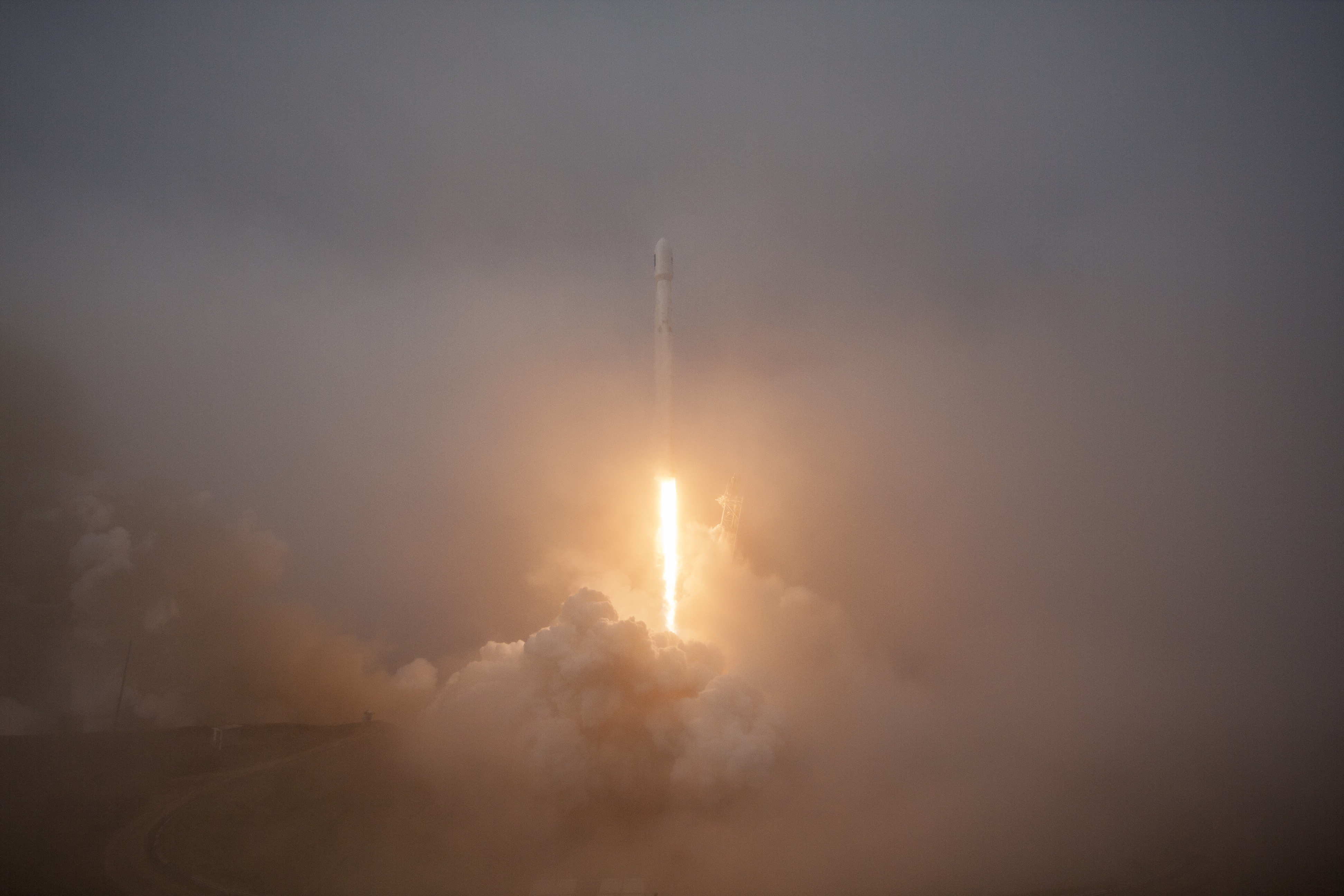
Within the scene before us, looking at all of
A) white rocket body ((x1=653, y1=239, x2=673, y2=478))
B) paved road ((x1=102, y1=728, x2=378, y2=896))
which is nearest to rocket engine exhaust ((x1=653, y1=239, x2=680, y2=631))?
white rocket body ((x1=653, y1=239, x2=673, y2=478))

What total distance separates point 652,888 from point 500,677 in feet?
42.5

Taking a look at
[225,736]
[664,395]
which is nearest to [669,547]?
[664,395]

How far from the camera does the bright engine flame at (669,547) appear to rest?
1644 inches

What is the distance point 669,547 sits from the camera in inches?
1708

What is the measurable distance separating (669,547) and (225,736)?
83.8 feet

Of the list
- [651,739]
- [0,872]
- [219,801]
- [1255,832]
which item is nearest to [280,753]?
[219,801]

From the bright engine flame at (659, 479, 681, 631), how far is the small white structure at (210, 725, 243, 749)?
77.6 ft

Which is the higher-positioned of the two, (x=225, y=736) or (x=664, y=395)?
(x=664, y=395)

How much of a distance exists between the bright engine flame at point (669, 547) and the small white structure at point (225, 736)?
2366cm

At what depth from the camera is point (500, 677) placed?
41.0 metres

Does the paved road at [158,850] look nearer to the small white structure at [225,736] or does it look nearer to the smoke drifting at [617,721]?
the small white structure at [225,736]

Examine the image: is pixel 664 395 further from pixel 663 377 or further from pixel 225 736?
pixel 225 736

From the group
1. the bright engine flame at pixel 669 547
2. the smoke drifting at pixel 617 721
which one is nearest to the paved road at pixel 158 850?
the smoke drifting at pixel 617 721

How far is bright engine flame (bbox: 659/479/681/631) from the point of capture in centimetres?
4175
